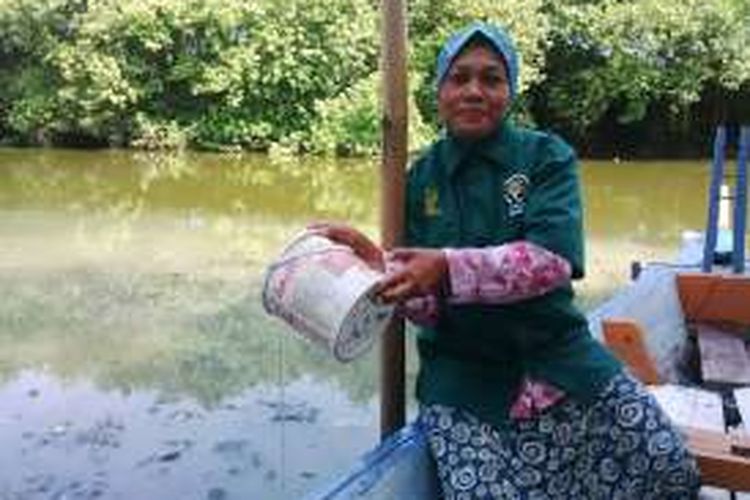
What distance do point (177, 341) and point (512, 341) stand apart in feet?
16.6

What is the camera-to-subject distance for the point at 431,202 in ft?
7.84

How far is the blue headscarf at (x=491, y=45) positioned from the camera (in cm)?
224

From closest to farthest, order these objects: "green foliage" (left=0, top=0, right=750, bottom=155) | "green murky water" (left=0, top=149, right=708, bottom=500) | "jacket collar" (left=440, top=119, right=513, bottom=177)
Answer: "jacket collar" (left=440, top=119, right=513, bottom=177)
"green murky water" (left=0, top=149, right=708, bottom=500)
"green foliage" (left=0, top=0, right=750, bottom=155)

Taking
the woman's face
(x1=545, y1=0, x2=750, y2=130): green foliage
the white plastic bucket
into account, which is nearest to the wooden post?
the woman's face

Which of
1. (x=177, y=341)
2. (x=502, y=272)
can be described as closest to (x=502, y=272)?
(x=502, y=272)

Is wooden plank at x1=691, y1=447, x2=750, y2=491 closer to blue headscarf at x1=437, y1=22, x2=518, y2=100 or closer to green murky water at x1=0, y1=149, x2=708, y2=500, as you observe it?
blue headscarf at x1=437, y1=22, x2=518, y2=100

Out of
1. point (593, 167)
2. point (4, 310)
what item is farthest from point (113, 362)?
point (593, 167)

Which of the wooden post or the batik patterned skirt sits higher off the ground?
the wooden post

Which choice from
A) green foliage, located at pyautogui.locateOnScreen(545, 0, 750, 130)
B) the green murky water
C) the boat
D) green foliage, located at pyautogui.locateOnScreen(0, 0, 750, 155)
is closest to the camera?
the boat

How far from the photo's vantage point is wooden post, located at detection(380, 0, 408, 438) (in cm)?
262

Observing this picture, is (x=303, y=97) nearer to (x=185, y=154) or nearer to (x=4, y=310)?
(x=185, y=154)

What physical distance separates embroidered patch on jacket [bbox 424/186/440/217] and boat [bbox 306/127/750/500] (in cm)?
42

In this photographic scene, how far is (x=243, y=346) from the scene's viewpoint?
7.00 meters

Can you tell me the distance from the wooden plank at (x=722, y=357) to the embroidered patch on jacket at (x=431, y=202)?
71.6 inches
